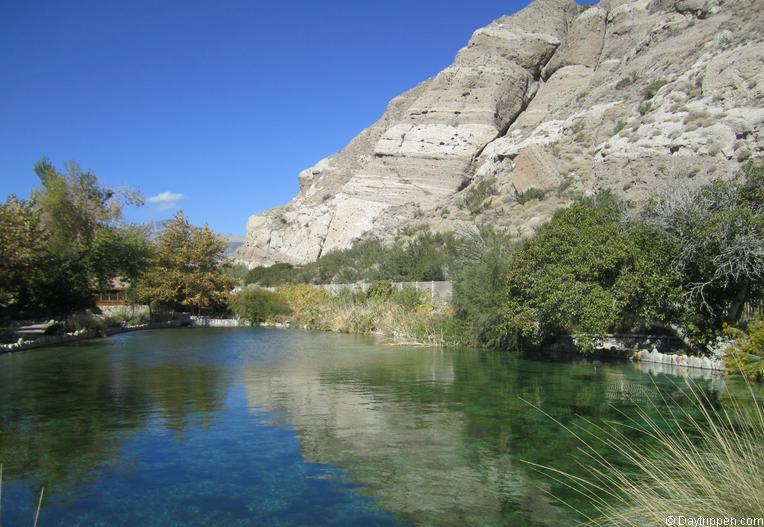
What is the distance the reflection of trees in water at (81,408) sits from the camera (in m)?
7.03

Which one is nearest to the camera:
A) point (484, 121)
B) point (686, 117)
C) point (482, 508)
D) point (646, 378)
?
point (482, 508)

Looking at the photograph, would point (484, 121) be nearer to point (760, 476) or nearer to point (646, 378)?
point (646, 378)

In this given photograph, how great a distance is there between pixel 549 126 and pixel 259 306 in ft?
88.9

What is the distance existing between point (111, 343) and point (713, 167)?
27.4 m

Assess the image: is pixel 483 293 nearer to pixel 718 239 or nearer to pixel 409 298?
pixel 409 298

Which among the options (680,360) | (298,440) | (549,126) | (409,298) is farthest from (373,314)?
(549,126)

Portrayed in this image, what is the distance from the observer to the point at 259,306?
113 ft

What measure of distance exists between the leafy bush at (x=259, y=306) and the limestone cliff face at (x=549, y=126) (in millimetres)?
11436

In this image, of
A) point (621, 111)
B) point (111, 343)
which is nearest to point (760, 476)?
point (111, 343)

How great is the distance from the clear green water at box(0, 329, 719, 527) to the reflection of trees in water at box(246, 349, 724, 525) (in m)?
0.03

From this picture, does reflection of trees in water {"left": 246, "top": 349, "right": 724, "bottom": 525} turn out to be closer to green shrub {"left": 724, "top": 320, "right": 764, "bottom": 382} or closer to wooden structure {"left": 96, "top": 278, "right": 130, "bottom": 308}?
green shrub {"left": 724, "top": 320, "right": 764, "bottom": 382}

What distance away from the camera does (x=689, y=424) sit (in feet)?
28.3

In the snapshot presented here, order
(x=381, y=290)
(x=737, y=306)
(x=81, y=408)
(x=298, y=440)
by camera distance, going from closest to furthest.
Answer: (x=298, y=440) → (x=81, y=408) → (x=737, y=306) → (x=381, y=290)

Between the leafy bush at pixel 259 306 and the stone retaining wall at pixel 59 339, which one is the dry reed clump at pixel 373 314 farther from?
the stone retaining wall at pixel 59 339
